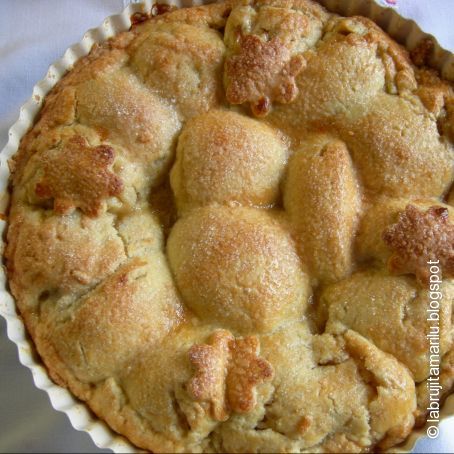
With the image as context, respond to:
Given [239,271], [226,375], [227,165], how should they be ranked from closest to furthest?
[226,375], [239,271], [227,165]

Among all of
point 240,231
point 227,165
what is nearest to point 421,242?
point 240,231

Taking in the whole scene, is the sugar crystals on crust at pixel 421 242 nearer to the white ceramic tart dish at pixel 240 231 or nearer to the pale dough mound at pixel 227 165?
the white ceramic tart dish at pixel 240 231

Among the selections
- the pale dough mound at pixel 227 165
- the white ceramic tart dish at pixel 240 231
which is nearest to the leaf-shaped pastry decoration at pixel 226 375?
the white ceramic tart dish at pixel 240 231

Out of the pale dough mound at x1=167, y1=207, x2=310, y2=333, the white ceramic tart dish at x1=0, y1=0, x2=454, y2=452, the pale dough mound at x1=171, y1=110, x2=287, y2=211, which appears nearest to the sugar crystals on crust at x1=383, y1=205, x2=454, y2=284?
the white ceramic tart dish at x1=0, y1=0, x2=454, y2=452

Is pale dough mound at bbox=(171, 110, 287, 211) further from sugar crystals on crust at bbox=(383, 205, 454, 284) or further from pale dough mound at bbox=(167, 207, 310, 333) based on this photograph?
sugar crystals on crust at bbox=(383, 205, 454, 284)

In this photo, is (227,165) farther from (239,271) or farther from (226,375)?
(226,375)

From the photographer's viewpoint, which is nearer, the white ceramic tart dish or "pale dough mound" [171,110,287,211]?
the white ceramic tart dish

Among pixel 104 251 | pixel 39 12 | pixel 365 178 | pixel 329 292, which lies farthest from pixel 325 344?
pixel 39 12

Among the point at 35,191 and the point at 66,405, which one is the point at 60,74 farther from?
the point at 66,405
